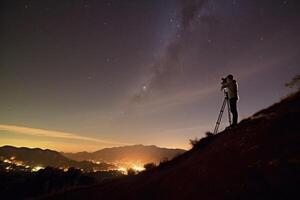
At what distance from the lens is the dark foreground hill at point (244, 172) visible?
530 cm

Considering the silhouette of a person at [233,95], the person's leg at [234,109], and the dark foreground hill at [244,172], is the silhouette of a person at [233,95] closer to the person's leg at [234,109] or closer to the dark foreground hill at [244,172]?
the person's leg at [234,109]

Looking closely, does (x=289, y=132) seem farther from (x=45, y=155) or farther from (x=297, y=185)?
(x=45, y=155)

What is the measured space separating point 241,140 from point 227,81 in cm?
438

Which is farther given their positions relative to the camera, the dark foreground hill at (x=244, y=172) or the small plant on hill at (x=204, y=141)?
the small plant on hill at (x=204, y=141)

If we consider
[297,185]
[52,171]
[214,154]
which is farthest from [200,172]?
[52,171]

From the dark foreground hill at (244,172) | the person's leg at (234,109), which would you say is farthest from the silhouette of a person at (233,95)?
the dark foreground hill at (244,172)

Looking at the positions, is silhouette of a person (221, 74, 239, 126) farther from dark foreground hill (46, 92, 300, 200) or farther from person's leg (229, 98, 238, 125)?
dark foreground hill (46, 92, 300, 200)

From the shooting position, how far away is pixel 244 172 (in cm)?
630

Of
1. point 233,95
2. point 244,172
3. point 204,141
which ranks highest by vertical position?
point 233,95

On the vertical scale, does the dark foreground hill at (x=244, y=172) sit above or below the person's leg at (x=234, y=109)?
below

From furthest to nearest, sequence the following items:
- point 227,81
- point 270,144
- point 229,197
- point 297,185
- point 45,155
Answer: point 45,155, point 227,81, point 270,144, point 229,197, point 297,185

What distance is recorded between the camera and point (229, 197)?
5555 mm

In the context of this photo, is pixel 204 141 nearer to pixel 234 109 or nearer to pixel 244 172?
pixel 234 109

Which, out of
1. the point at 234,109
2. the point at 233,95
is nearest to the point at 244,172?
the point at 234,109
